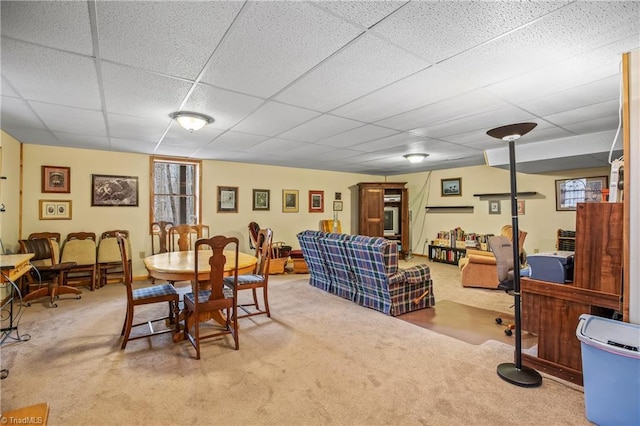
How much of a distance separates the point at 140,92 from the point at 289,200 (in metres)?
4.61

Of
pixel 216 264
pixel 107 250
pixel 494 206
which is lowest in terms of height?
pixel 107 250

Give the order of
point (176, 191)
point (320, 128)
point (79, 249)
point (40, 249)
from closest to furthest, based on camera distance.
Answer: point (320, 128)
point (40, 249)
point (79, 249)
point (176, 191)

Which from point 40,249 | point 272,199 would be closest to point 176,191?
point 272,199

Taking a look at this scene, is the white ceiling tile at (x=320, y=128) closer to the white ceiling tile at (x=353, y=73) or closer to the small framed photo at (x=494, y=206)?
the white ceiling tile at (x=353, y=73)

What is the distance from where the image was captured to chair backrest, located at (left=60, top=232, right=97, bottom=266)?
465cm

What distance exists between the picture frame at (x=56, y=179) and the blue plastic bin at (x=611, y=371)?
6349 mm

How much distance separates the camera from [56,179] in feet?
15.5

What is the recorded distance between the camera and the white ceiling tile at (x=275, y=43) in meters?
1.54

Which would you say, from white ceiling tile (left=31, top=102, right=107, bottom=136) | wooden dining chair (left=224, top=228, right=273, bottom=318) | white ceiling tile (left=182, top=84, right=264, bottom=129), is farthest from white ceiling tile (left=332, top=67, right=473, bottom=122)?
white ceiling tile (left=31, top=102, right=107, bottom=136)

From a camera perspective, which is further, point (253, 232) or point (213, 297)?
point (253, 232)

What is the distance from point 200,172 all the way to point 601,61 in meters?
5.70

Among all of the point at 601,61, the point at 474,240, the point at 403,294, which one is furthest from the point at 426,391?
the point at 474,240

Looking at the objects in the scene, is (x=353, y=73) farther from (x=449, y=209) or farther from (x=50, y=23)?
(x=449, y=209)

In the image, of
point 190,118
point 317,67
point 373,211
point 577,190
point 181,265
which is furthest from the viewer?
point 373,211
